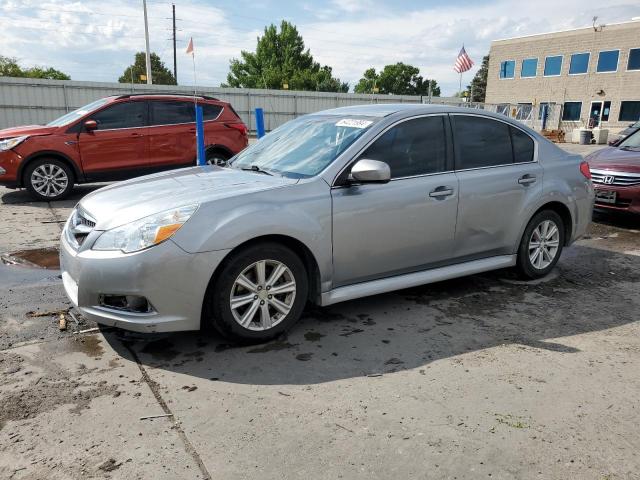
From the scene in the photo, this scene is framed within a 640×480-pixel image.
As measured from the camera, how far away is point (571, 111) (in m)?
45.9

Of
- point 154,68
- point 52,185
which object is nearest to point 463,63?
point 52,185

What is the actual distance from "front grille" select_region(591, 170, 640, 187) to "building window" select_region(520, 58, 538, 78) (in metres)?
45.5

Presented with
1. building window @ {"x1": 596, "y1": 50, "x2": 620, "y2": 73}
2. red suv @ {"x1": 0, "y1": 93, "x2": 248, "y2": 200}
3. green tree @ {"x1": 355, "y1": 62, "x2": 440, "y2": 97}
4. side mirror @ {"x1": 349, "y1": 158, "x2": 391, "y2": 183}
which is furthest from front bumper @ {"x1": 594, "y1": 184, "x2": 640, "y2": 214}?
green tree @ {"x1": 355, "y1": 62, "x2": 440, "y2": 97}

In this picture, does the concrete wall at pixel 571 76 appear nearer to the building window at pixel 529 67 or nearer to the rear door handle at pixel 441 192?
the building window at pixel 529 67

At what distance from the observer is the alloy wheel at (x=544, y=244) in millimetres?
5160

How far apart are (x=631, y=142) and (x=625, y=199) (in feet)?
5.65

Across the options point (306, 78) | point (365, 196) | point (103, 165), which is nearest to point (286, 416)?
point (365, 196)

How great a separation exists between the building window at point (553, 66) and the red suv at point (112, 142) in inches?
1739

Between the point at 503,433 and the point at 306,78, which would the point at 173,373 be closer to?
the point at 503,433

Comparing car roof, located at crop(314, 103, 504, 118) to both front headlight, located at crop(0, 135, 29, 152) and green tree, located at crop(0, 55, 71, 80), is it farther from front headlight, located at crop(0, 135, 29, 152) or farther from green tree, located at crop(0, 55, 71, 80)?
green tree, located at crop(0, 55, 71, 80)

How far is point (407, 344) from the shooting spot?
381cm

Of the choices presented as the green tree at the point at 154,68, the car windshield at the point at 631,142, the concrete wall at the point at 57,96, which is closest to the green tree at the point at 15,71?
the green tree at the point at 154,68

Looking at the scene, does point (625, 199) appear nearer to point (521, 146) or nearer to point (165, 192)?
point (521, 146)

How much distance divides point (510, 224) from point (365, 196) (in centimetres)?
166
